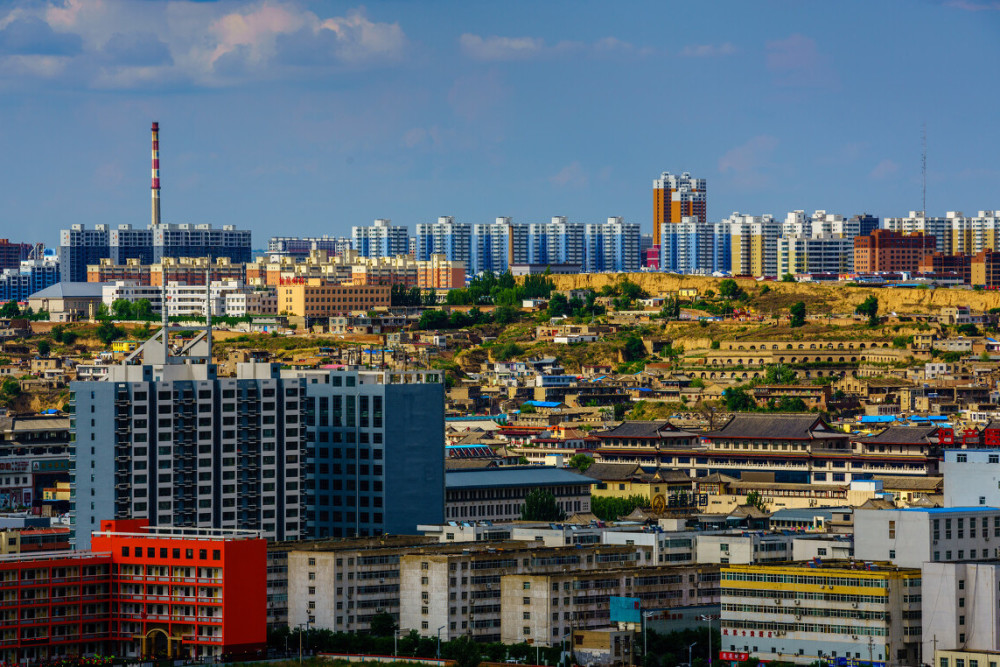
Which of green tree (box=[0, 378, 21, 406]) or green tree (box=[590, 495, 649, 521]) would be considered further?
green tree (box=[0, 378, 21, 406])

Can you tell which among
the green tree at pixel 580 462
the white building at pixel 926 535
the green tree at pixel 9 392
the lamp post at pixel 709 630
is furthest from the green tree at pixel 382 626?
the green tree at pixel 9 392

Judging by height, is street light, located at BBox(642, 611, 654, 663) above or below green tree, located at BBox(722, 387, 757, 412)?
below

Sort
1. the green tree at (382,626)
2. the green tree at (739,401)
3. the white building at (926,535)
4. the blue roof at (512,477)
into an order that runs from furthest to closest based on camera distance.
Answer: the green tree at (739,401) < the blue roof at (512,477) < the green tree at (382,626) < the white building at (926,535)

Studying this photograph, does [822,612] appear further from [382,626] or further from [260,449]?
[260,449]

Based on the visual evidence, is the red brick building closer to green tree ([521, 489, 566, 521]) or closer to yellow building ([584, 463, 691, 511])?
green tree ([521, 489, 566, 521])

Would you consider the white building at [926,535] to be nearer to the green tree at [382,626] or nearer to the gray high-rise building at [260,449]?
the green tree at [382,626]

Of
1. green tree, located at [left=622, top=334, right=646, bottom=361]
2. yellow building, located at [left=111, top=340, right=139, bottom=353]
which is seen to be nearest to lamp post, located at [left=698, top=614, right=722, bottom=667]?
green tree, located at [left=622, top=334, right=646, bottom=361]

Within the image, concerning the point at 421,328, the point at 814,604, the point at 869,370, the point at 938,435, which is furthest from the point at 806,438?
the point at 421,328
